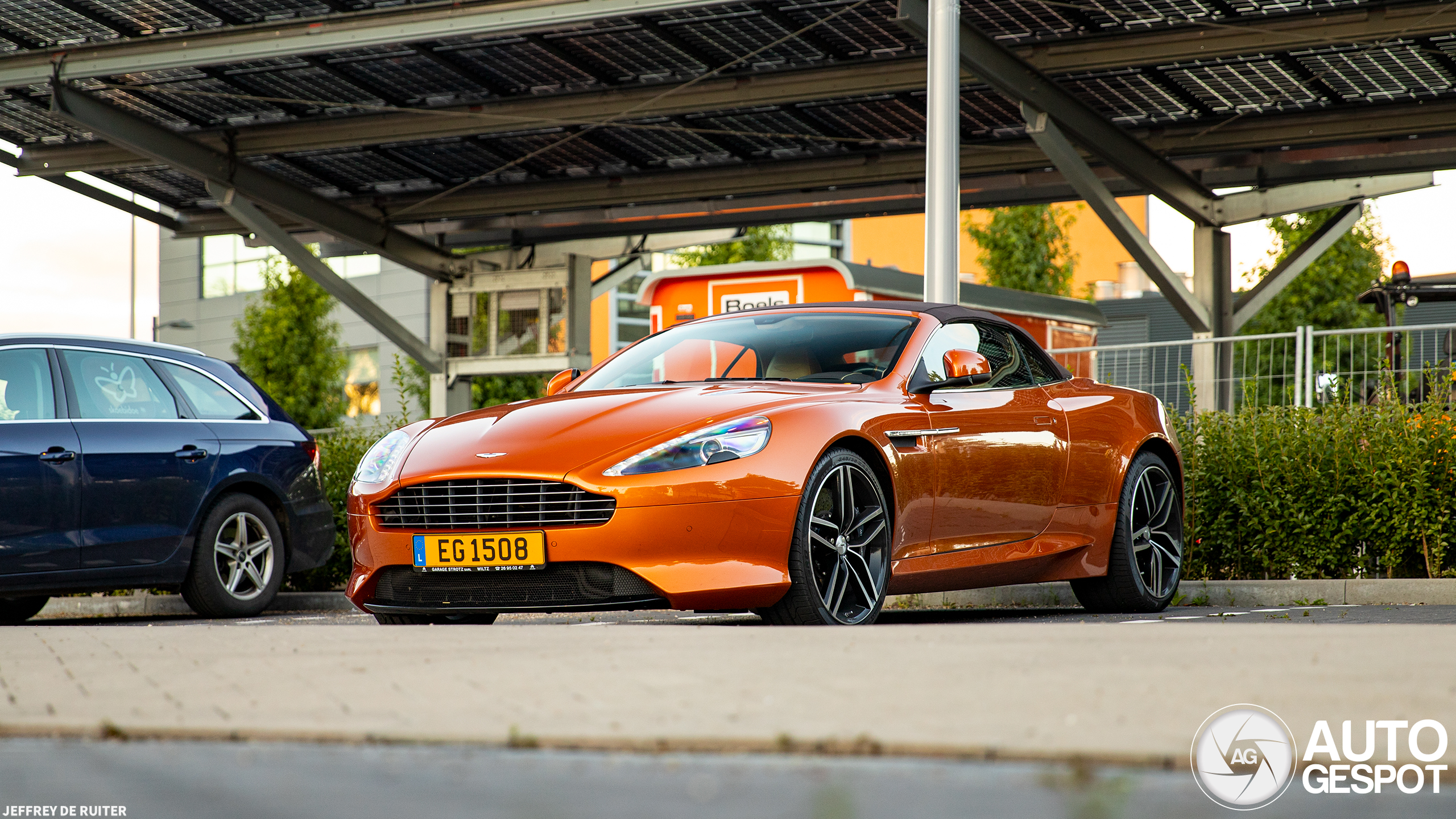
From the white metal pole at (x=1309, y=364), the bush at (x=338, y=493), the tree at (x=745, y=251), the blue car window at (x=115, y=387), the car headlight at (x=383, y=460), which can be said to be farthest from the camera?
the tree at (x=745, y=251)

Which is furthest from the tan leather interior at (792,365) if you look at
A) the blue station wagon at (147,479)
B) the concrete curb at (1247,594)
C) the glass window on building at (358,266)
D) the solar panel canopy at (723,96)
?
the glass window on building at (358,266)

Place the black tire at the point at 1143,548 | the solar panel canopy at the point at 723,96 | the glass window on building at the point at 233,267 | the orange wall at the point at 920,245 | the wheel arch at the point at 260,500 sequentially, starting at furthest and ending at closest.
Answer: the orange wall at the point at 920,245
the glass window on building at the point at 233,267
the solar panel canopy at the point at 723,96
the wheel arch at the point at 260,500
the black tire at the point at 1143,548

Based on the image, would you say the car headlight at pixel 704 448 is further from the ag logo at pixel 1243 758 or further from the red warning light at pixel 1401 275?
the red warning light at pixel 1401 275

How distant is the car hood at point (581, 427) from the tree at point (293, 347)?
97.2ft

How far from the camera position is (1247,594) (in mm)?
9438

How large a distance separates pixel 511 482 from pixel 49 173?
50.9 feet

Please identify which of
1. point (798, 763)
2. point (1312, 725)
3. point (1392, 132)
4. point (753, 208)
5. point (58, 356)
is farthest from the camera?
point (753, 208)

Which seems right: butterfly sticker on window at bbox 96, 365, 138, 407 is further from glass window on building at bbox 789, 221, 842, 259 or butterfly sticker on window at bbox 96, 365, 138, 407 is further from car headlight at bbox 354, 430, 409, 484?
glass window on building at bbox 789, 221, 842, 259

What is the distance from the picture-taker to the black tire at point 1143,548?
807 cm

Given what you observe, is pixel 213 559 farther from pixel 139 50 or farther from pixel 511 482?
pixel 139 50

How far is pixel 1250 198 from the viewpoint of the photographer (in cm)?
2006

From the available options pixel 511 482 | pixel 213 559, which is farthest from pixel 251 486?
pixel 511 482

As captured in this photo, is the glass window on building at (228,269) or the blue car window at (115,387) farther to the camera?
the glass window on building at (228,269)

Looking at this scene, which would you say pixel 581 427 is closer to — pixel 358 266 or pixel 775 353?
pixel 775 353
